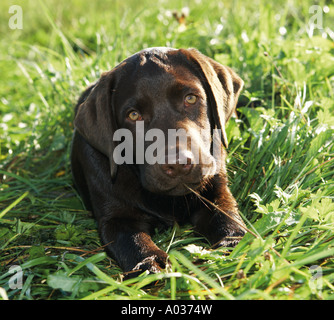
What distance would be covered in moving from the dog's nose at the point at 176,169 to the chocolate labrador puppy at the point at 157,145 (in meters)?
0.02

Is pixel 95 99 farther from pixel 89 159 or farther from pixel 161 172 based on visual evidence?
pixel 161 172

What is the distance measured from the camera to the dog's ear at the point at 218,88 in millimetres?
3170

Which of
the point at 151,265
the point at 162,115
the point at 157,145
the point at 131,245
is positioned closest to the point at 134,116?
the point at 162,115

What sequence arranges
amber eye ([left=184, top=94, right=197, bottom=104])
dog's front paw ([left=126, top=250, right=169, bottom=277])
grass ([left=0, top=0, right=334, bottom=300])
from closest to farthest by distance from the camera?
grass ([left=0, top=0, right=334, bottom=300]) → dog's front paw ([left=126, top=250, right=169, bottom=277]) → amber eye ([left=184, top=94, right=197, bottom=104])

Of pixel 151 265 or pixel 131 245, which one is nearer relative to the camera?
pixel 151 265

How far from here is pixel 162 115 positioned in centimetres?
298

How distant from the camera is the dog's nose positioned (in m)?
2.66

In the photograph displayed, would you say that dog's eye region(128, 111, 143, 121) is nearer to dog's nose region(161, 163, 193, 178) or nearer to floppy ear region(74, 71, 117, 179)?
floppy ear region(74, 71, 117, 179)

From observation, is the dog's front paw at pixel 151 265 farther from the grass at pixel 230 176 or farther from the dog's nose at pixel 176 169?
the dog's nose at pixel 176 169

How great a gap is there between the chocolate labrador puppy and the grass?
0.17 meters

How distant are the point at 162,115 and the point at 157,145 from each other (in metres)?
0.25

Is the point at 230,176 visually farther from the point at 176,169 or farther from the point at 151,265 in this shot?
the point at 151,265

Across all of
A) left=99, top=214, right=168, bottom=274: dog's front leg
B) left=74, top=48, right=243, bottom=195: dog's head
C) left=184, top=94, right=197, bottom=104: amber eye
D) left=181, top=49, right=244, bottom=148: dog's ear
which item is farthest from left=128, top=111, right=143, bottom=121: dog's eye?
left=99, top=214, right=168, bottom=274: dog's front leg

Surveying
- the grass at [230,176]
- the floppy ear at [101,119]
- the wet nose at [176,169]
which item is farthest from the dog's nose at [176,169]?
the floppy ear at [101,119]
